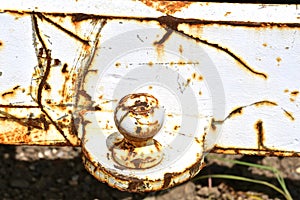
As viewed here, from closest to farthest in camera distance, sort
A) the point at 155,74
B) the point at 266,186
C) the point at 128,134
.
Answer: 1. the point at 128,134
2. the point at 155,74
3. the point at 266,186

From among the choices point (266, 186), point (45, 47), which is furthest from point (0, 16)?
point (266, 186)

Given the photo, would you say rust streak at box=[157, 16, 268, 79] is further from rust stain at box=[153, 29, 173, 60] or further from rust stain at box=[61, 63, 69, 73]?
rust stain at box=[61, 63, 69, 73]

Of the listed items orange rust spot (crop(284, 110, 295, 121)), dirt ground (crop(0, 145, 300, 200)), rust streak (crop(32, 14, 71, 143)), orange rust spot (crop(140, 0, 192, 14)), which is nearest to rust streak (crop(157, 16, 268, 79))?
orange rust spot (crop(140, 0, 192, 14))

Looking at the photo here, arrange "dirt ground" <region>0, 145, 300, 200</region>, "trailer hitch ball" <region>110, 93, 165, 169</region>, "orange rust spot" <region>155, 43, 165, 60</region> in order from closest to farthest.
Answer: "trailer hitch ball" <region>110, 93, 165, 169</region>, "orange rust spot" <region>155, 43, 165, 60</region>, "dirt ground" <region>0, 145, 300, 200</region>

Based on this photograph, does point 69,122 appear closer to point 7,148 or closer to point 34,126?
point 34,126

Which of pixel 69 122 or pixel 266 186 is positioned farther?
pixel 266 186

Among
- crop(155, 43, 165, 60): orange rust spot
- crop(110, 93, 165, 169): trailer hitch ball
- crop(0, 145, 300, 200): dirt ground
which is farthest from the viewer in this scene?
crop(0, 145, 300, 200): dirt ground
